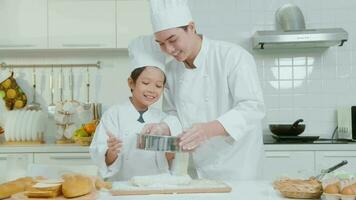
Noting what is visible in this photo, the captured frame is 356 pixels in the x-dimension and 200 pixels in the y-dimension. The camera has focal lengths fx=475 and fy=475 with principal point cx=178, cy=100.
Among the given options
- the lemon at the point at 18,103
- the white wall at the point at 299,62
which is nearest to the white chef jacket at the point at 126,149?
the white wall at the point at 299,62

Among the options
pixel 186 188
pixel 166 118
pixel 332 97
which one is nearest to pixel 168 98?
pixel 166 118

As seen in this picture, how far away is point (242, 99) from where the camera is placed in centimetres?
181

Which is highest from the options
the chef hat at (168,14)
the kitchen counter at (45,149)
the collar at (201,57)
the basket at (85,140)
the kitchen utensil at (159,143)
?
the chef hat at (168,14)

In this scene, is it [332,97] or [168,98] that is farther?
[332,97]

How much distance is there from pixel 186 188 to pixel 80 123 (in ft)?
7.59

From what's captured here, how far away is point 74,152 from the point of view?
124 inches

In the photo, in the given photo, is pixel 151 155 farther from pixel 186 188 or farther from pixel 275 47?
pixel 275 47

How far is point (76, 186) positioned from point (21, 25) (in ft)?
7.90

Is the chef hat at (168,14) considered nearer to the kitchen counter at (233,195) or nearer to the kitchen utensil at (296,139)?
the kitchen counter at (233,195)

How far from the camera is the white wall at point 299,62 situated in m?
3.55

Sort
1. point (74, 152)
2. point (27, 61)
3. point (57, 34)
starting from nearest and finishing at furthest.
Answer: point (74, 152)
point (57, 34)
point (27, 61)

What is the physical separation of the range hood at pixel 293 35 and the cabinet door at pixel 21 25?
156cm

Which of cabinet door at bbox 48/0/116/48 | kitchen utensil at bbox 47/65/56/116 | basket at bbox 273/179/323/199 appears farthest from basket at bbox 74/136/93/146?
basket at bbox 273/179/323/199

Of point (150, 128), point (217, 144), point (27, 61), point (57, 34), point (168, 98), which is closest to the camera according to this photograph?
point (150, 128)
